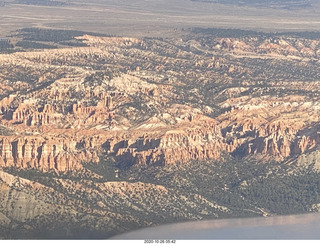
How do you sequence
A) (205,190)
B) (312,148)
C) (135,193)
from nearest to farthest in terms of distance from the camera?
(135,193) < (205,190) < (312,148)

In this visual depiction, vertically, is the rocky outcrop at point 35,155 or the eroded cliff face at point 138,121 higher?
the rocky outcrop at point 35,155

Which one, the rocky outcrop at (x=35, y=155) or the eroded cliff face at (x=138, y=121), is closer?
the rocky outcrop at (x=35, y=155)

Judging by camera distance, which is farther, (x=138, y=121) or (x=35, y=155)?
(x=138, y=121)

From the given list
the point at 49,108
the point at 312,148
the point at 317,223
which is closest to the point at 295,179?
the point at 312,148

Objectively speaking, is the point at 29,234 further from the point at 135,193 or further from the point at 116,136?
the point at 116,136

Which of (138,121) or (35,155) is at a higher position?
(35,155)

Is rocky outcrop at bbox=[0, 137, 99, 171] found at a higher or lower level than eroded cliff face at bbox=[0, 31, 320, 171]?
higher

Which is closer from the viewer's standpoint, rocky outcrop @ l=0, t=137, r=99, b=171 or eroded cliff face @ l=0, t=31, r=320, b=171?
rocky outcrop @ l=0, t=137, r=99, b=171

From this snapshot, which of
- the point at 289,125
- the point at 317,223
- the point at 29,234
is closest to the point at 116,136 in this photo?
the point at 289,125

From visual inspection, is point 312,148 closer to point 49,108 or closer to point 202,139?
point 202,139
